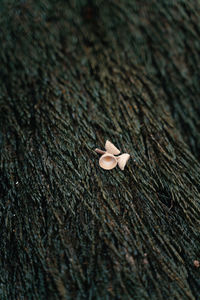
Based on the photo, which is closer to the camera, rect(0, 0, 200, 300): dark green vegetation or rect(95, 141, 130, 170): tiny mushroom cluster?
rect(0, 0, 200, 300): dark green vegetation

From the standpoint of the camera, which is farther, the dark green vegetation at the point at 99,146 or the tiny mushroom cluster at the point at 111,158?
the tiny mushroom cluster at the point at 111,158

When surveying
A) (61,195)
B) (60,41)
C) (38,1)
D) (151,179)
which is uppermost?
(38,1)

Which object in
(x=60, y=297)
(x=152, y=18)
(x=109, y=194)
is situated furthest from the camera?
(x=109, y=194)

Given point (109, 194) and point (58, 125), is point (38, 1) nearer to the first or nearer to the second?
point (58, 125)

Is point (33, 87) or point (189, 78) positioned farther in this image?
point (33, 87)

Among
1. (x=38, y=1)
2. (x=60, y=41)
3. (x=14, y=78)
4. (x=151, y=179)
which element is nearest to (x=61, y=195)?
(x=151, y=179)
